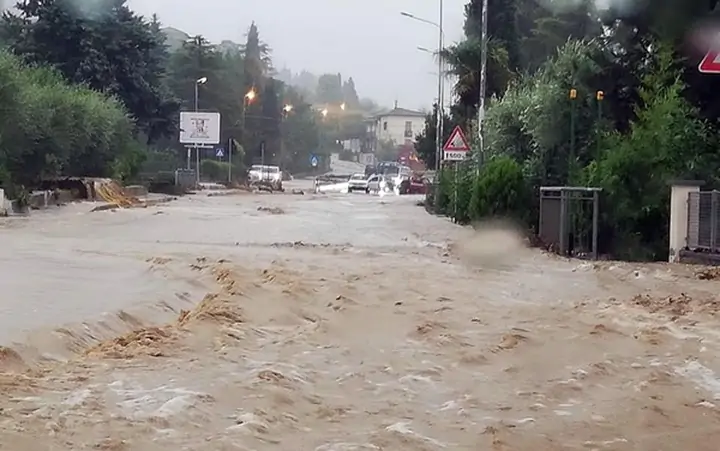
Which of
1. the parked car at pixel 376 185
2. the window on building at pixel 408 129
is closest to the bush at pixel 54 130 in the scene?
the parked car at pixel 376 185

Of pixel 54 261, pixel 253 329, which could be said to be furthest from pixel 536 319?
pixel 54 261

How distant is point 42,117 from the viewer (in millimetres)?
37250

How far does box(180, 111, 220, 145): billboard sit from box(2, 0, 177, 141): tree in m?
9.35

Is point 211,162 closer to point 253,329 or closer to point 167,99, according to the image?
point 167,99

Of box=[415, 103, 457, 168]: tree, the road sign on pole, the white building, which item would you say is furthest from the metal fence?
the white building

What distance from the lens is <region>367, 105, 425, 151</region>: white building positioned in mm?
170625

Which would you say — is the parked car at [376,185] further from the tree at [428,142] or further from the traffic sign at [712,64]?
the traffic sign at [712,64]

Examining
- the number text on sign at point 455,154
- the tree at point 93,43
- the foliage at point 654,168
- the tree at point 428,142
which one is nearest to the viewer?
the foliage at point 654,168

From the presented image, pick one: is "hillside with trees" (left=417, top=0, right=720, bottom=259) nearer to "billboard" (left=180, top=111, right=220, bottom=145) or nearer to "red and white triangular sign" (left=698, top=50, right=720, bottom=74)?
"red and white triangular sign" (left=698, top=50, right=720, bottom=74)

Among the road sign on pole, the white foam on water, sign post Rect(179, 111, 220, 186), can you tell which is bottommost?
the white foam on water

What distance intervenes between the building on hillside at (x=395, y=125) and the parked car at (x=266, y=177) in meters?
89.3

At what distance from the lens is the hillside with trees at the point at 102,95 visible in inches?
1458

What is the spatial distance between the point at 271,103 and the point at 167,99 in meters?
47.7

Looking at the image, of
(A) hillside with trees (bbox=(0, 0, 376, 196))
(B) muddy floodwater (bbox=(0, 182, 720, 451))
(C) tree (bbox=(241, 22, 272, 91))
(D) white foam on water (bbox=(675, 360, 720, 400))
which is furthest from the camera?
(C) tree (bbox=(241, 22, 272, 91))
